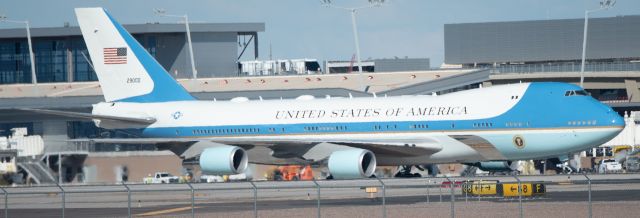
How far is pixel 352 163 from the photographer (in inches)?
2196

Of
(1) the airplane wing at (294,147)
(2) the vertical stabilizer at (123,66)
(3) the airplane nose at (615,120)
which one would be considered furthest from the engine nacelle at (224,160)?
(3) the airplane nose at (615,120)

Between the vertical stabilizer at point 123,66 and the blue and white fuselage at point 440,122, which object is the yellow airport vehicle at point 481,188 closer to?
the blue and white fuselage at point 440,122

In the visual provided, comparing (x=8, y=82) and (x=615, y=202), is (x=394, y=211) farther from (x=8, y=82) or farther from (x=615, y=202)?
(x=8, y=82)

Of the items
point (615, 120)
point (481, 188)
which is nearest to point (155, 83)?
point (615, 120)

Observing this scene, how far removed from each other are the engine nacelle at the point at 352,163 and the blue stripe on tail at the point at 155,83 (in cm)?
1261

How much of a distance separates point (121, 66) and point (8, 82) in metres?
59.1

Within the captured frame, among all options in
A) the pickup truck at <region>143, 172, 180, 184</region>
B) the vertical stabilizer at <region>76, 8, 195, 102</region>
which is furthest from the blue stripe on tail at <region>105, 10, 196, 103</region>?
the pickup truck at <region>143, 172, 180, 184</region>

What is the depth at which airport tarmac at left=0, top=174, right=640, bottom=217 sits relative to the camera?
41656mm

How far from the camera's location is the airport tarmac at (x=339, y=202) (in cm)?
4166

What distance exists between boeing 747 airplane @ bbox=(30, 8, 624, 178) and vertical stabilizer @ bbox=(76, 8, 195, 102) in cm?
5

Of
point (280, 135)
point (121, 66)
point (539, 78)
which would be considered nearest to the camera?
point (280, 135)

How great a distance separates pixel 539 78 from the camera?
11212 centimetres

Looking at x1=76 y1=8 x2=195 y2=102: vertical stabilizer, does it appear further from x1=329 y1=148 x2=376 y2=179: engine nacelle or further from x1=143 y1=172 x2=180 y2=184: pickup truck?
x1=329 y1=148 x2=376 y2=179: engine nacelle

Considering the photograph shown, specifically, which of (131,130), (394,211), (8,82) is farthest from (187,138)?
(8,82)
